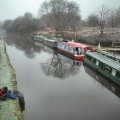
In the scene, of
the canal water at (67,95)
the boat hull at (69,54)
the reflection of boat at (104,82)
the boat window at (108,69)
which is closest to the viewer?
the canal water at (67,95)

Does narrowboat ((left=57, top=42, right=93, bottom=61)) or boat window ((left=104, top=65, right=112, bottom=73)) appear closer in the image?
boat window ((left=104, top=65, right=112, bottom=73))

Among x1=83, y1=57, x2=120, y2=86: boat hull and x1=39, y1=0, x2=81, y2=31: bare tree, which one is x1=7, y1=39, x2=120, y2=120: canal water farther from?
x1=39, y1=0, x2=81, y2=31: bare tree

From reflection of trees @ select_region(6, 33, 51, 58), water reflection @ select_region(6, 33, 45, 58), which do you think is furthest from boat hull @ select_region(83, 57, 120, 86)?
reflection of trees @ select_region(6, 33, 51, 58)

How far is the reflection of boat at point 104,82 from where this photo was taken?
1203 centimetres

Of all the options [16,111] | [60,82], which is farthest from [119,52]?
[16,111]

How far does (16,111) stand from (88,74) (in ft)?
33.1

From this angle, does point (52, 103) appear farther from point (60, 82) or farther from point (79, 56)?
point (79, 56)

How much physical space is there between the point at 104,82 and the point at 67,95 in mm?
4312

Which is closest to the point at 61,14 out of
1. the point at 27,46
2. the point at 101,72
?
the point at 27,46

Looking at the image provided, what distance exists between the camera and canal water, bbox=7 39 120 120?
885 cm

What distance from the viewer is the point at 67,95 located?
36.7 feet

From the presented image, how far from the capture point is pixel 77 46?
851 inches

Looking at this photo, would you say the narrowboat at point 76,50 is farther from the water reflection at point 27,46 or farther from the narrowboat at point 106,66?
the water reflection at point 27,46

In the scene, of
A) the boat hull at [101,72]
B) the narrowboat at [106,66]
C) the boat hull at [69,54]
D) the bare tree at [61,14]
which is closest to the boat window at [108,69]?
the narrowboat at [106,66]
